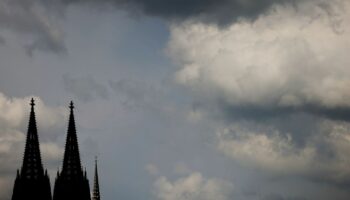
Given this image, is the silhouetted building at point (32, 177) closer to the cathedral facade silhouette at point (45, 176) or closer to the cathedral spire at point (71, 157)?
the cathedral facade silhouette at point (45, 176)

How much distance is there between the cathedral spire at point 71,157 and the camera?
431ft

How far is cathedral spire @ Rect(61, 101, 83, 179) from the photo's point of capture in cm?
13150

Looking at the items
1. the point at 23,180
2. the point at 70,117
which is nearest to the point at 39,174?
the point at 23,180

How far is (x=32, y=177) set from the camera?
129125 millimetres

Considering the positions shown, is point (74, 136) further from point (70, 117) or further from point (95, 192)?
point (95, 192)

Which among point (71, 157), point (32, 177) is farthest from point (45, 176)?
point (71, 157)

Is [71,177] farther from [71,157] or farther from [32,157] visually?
[32,157]

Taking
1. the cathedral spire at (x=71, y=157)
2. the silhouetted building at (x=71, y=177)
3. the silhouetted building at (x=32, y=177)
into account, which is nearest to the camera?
the silhouetted building at (x=32, y=177)

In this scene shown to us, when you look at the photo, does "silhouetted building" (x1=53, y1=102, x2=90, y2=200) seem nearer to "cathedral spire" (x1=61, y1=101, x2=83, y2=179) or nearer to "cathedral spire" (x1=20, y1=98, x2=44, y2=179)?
"cathedral spire" (x1=61, y1=101, x2=83, y2=179)

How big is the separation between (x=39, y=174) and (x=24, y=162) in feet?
9.63

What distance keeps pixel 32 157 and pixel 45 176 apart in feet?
11.2

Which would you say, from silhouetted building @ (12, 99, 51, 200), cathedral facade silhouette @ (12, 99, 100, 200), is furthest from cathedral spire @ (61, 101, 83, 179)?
silhouetted building @ (12, 99, 51, 200)

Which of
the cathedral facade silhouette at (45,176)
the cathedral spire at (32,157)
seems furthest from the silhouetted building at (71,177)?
the cathedral spire at (32,157)

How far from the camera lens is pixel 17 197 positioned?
128250 mm
